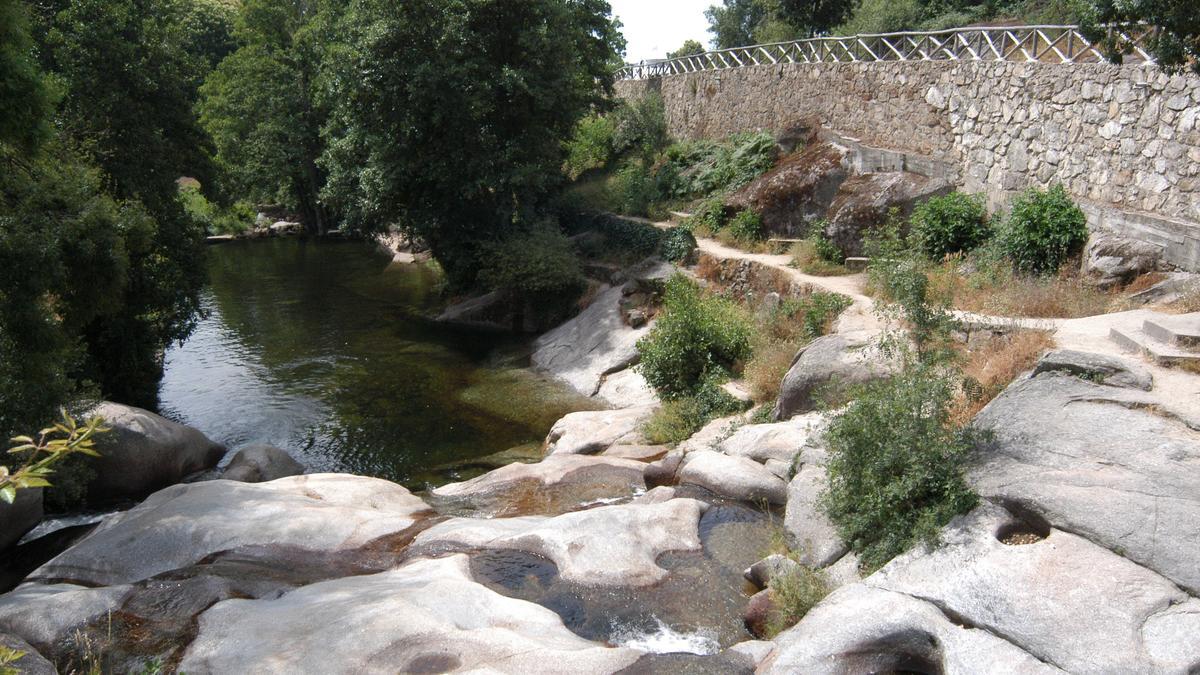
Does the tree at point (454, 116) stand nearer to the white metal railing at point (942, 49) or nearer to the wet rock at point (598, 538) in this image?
the white metal railing at point (942, 49)

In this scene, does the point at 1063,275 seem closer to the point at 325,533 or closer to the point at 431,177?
the point at 325,533

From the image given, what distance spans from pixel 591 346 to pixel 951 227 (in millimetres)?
8858

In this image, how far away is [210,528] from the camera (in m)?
10.7

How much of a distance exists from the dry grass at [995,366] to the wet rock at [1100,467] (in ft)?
1.92

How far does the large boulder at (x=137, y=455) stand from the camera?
567 inches

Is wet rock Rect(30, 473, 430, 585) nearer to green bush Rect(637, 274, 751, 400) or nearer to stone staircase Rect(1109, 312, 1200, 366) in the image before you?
green bush Rect(637, 274, 751, 400)

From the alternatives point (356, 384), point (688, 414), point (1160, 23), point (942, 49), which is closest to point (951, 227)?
point (942, 49)

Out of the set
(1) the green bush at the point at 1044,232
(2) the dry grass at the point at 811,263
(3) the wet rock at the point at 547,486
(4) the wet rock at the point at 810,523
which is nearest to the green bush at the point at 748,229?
(2) the dry grass at the point at 811,263

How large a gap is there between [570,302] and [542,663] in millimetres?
18077

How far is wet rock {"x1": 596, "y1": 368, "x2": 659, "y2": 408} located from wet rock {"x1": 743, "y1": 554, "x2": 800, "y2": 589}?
26.2ft

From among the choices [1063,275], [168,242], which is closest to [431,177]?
[168,242]

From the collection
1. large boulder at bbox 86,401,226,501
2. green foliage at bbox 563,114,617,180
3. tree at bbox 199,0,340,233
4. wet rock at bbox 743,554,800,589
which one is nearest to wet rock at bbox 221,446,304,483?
large boulder at bbox 86,401,226,501

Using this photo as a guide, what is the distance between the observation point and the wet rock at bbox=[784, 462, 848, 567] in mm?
9312

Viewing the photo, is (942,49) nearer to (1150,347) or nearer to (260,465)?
(1150,347)
